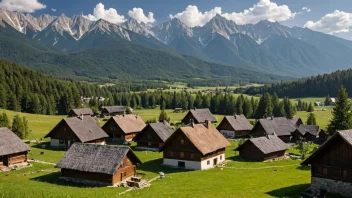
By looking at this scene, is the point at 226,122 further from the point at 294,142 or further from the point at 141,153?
the point at 141,153

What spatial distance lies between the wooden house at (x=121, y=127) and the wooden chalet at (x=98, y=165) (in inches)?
1334

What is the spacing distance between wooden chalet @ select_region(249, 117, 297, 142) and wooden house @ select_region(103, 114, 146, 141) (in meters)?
31.5

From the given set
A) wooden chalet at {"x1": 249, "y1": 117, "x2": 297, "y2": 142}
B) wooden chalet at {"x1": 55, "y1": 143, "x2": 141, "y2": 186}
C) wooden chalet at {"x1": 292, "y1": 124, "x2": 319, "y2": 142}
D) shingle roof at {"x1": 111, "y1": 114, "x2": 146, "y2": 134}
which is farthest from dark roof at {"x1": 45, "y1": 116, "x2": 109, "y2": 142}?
wooden chalet at {"x1": 292, "y1": 124, "x2": 319, "y2": 142}

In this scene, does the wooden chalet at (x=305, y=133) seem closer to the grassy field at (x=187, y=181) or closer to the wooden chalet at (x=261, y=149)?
the wooden chalet at (x=261, y=149)

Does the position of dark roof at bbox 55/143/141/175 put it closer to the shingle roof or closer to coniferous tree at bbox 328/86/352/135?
the shingle roof

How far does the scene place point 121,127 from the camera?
8431 cm

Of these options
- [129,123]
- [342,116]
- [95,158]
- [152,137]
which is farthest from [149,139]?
[342,116]

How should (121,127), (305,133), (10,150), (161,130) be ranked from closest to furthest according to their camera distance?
(10,150)
(161,130)
(121,127)
(305,133)

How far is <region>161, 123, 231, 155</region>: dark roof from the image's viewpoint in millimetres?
58150

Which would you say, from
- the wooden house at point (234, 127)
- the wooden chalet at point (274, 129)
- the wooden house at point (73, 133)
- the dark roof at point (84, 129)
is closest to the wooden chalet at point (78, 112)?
the dark roof at point (84, 129)

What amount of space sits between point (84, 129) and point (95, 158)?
2793 centimetres

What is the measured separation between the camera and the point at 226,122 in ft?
324

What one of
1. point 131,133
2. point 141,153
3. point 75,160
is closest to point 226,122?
point 131,133

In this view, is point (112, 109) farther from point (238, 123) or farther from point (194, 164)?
point (194, 164)
